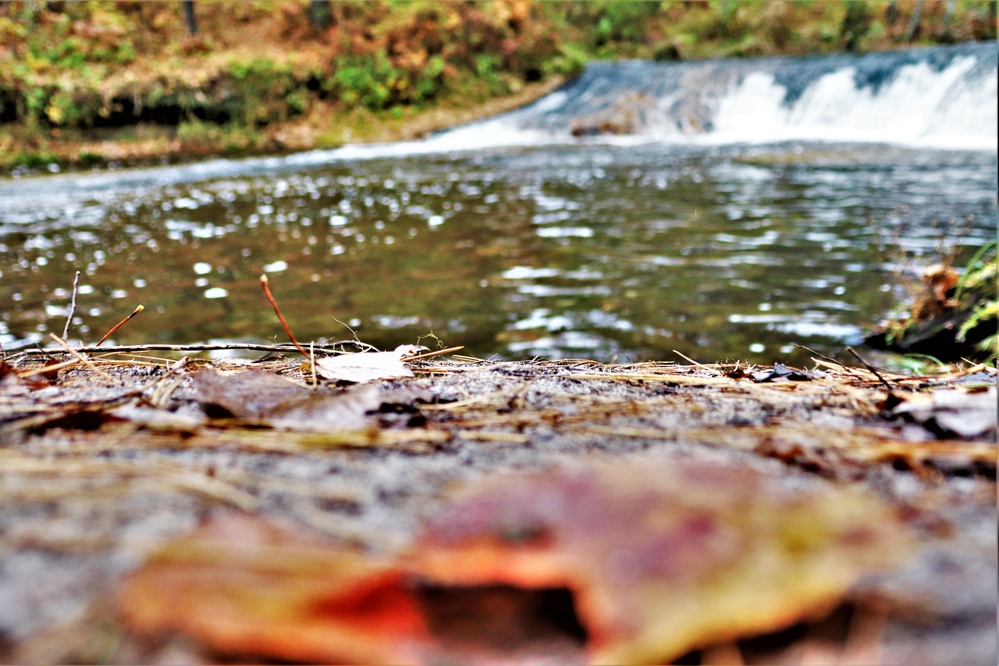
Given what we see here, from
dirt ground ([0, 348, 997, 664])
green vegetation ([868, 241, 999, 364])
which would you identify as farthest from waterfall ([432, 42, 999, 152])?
dirt ground ([0, 348, 997, 664])

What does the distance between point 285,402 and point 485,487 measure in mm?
485

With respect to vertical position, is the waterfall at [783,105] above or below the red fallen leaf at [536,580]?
above

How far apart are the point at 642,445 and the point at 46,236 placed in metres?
7.78

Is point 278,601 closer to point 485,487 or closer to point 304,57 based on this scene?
point 485,487

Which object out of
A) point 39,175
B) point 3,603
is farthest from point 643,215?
point 39,175

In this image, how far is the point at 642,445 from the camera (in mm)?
847

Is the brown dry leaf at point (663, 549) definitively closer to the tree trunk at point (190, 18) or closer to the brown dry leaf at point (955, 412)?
the brown dry leaf at point (955, 412)

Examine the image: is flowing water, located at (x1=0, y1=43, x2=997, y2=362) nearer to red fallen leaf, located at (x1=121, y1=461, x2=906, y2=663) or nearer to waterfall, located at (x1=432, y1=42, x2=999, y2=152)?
waterfall, located at (x1=432, y1=42, x2=999, y2=152)

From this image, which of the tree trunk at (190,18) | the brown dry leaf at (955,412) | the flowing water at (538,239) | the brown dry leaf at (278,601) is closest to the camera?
the brown dry leaf at (278,601)

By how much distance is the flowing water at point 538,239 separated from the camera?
362 cm

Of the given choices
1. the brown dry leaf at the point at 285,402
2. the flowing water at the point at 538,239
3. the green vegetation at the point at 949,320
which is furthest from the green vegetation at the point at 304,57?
the brown dry leaf at the point at 285,402

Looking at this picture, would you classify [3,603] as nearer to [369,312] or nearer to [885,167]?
[369,312]

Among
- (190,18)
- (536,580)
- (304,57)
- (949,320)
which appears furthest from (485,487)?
(190,18)

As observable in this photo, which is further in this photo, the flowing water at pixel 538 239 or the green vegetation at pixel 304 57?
the green vegetation at pixel 304 57
